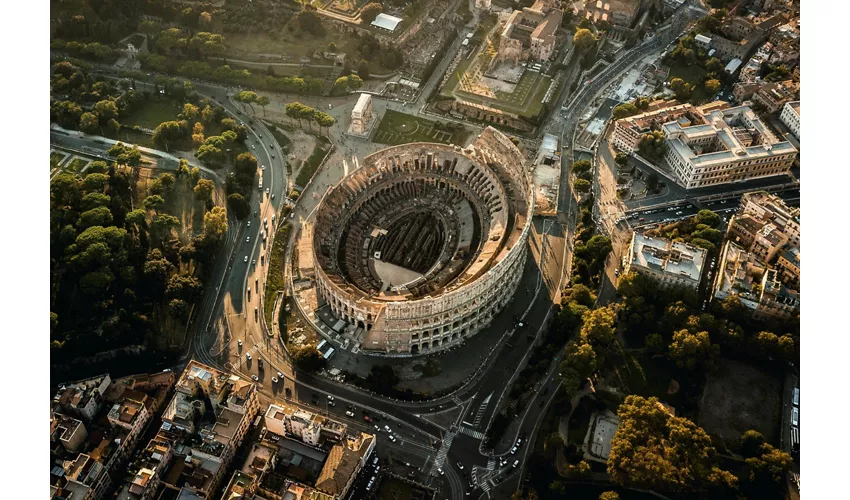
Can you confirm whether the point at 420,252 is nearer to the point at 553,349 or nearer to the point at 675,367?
the point at 553,349

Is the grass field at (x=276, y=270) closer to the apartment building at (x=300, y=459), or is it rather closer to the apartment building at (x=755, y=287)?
the apartment building at (x=300, y=459)

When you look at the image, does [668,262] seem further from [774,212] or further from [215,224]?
[215,224]

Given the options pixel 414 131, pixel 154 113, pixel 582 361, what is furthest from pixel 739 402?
pixel 154 113

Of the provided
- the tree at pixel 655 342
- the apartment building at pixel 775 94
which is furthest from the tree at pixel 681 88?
the tree at pixel 655 342

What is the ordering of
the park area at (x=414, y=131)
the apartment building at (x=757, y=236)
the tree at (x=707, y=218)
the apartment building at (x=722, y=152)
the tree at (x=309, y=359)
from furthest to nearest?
1. the park area at (x=414, y=131)
2. the apartment building at (x=722, y=152)
3. the tree at (x=707, y=218)
4. the apartment building at (x=757, y=236)
5. the tree at (x=309, y=359)

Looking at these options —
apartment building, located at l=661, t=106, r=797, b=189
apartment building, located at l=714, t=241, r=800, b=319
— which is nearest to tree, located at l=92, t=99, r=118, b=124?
apartment building, located at l=661, t=106, r=797, b=189

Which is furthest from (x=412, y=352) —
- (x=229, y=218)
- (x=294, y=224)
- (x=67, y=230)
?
(x=67, y=230)

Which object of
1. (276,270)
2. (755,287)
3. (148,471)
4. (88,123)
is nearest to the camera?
(148,471)

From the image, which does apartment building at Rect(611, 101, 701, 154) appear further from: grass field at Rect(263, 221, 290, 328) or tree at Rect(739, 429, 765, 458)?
grass field at Rect(263, 221, 290, 328)
